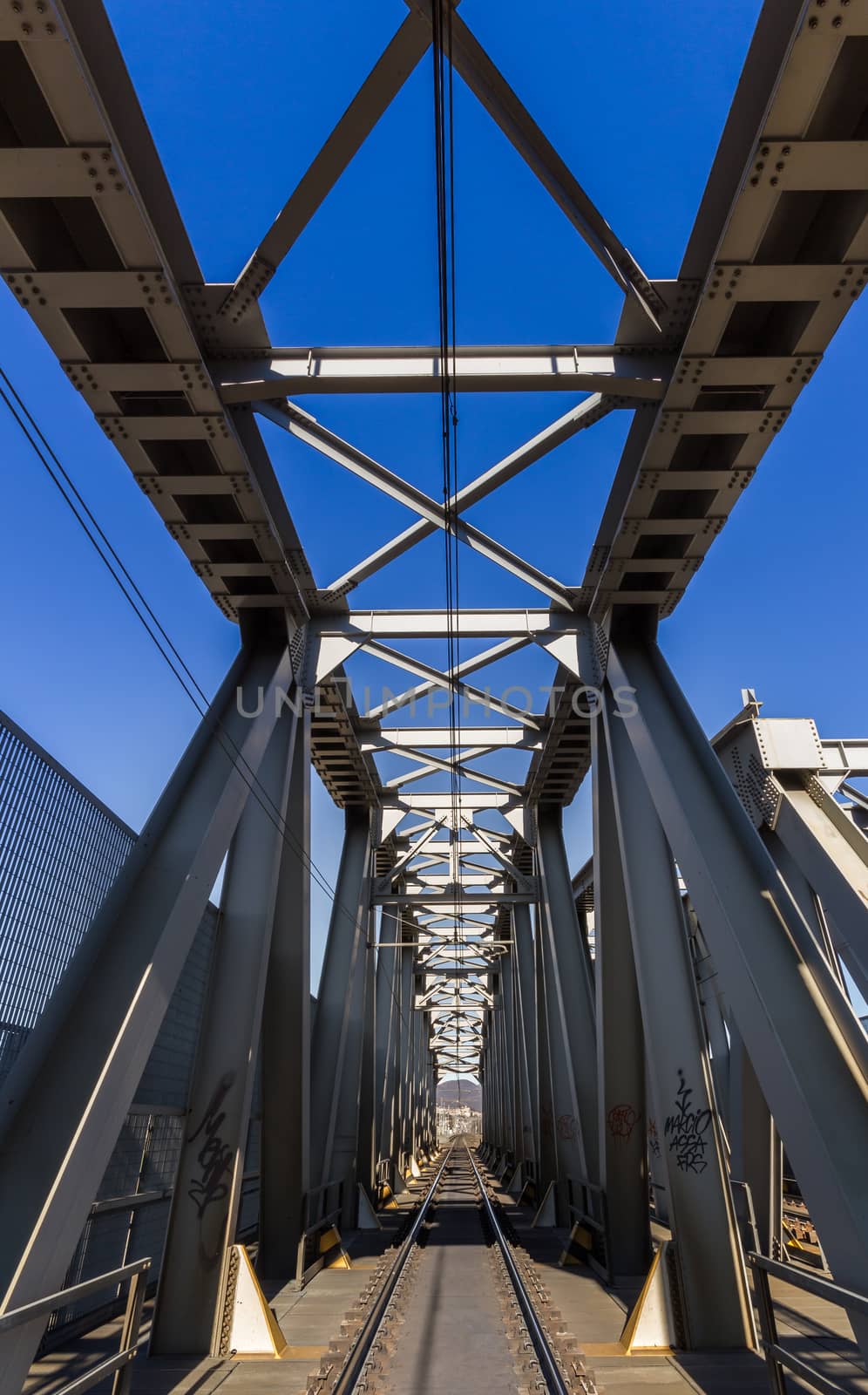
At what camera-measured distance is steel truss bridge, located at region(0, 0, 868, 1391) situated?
4.86 metres

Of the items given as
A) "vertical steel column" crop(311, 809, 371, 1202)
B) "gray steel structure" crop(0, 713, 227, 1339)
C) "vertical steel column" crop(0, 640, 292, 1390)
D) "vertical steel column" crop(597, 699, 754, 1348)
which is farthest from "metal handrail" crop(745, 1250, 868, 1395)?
"vertical steel column" crop(311, 809, 371, 1202)

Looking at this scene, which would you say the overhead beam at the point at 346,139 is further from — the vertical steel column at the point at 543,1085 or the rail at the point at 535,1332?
the vertical steel column at the point at 543,1085

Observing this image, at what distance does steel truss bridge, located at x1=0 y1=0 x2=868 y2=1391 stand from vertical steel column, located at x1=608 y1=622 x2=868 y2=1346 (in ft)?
0.08

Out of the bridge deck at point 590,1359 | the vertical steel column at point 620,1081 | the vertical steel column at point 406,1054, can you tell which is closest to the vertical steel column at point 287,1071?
the bridge deck at point 590,1359

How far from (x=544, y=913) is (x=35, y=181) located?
600 inches

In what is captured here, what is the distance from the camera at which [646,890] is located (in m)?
9.36

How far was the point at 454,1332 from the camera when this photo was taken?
27.9ft

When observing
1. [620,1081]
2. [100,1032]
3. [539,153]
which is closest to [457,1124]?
[620,1081]

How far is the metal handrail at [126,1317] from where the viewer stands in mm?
4066

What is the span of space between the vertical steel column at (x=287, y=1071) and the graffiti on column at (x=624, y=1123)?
3.95m

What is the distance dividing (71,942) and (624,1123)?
7.21 m

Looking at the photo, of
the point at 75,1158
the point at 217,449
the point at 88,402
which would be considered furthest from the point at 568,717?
the point at 75,1158

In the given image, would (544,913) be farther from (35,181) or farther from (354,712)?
(35,181)

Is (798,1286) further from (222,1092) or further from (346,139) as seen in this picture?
(346,139)
